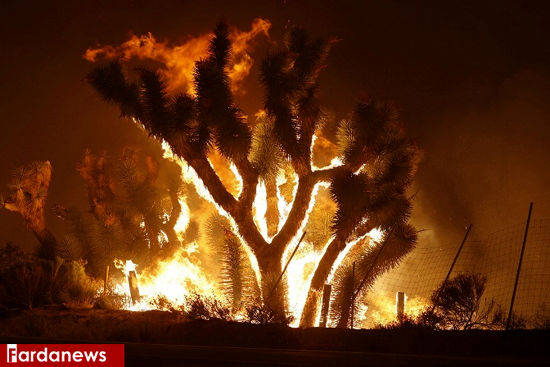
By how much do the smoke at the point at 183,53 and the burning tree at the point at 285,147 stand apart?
3077 mm

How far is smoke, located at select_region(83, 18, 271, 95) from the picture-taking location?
15.9m

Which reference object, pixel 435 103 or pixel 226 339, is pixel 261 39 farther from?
pixel 226 339

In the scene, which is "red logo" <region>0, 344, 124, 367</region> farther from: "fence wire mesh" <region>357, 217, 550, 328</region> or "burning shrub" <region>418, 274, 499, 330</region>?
"fence wire mesh" <region>357, 217, 550, 328</region>

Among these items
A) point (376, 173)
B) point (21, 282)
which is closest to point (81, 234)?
point (21, 282)

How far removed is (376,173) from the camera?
12.5 metres

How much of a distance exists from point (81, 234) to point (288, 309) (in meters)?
6.81

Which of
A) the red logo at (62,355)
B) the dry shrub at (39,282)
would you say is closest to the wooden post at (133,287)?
the dry shrub at (39,282)

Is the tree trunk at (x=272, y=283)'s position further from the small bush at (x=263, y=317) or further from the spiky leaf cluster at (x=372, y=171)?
the spiky leaf cluster at (x=372, y=171)

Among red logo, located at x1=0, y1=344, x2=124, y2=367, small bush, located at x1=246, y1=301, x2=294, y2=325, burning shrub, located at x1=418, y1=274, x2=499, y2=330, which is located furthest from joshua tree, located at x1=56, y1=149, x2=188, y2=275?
burning shrub, located at x1=418, y1=274, x2=499, y2=330

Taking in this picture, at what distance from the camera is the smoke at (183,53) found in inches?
627

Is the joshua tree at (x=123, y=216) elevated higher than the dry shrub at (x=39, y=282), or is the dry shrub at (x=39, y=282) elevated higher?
the joshua tree at (x=123, y=216)

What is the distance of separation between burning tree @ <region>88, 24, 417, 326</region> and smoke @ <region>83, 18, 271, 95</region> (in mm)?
3077

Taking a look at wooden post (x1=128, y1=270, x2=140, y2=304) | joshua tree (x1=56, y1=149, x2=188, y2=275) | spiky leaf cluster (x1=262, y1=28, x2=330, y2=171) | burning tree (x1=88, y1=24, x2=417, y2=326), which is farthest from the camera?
joshua tree (x1=56, y1=149, x2=188, y2=275)

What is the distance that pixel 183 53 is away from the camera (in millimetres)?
16359
